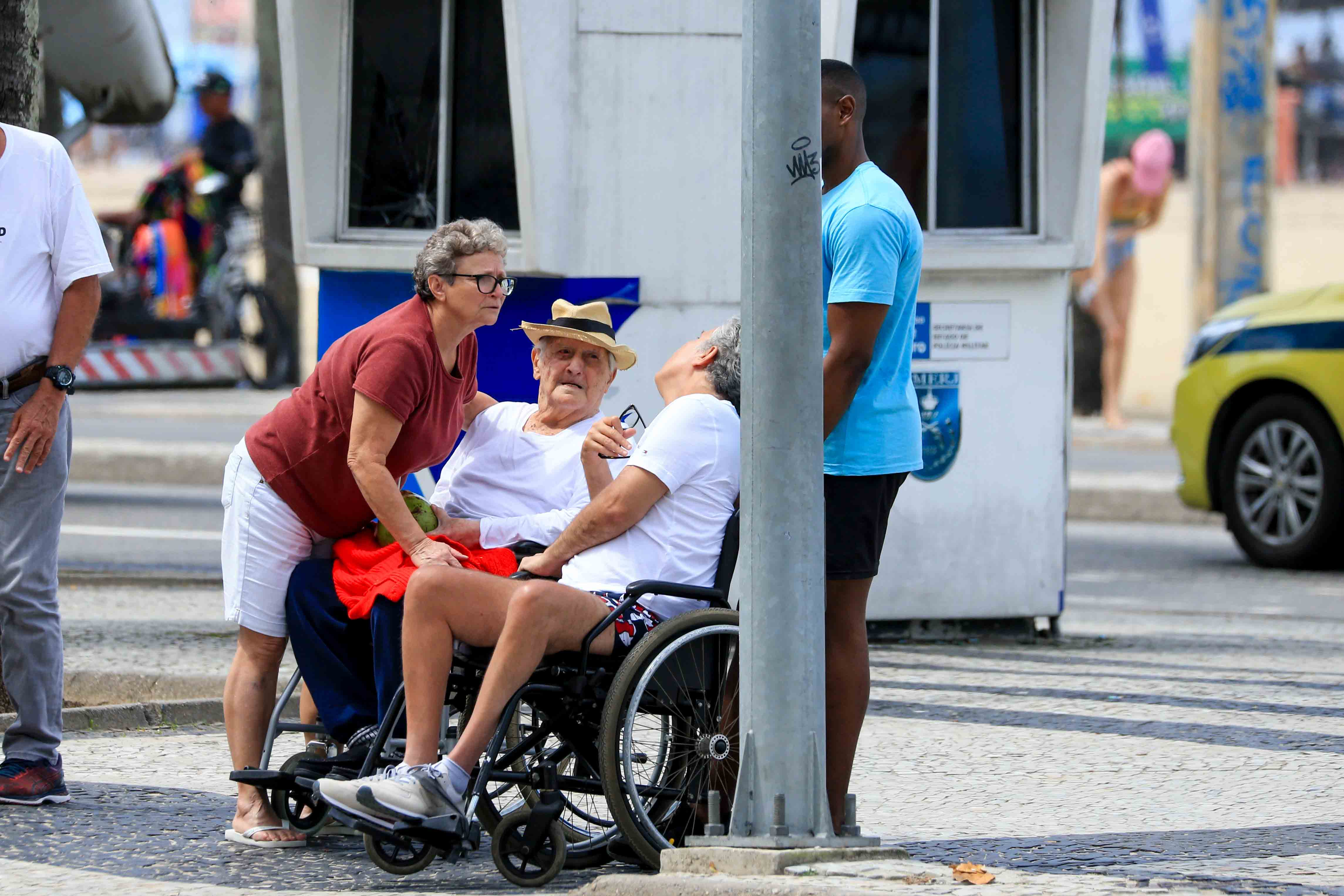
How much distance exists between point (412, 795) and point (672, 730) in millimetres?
634

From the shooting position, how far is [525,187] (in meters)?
7.09

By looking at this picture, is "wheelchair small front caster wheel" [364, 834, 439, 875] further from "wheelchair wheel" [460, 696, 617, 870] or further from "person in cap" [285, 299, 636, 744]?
"person in cap" [285, 299, 636, 744]

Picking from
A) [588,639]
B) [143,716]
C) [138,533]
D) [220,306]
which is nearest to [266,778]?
[588,639]

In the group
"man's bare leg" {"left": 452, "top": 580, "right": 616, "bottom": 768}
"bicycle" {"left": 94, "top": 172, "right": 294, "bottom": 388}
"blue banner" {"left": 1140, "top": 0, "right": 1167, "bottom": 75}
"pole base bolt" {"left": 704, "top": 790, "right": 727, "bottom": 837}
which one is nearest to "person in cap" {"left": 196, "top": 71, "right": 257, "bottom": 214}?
"bicycle" {"left": 94, "top": 172, "right": 294, "bottom": 388}

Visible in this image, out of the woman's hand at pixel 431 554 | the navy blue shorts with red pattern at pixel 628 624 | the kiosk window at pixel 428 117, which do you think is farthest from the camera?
the kiosk window at pixel 428 117

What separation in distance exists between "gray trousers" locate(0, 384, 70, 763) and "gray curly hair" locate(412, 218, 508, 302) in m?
1.03

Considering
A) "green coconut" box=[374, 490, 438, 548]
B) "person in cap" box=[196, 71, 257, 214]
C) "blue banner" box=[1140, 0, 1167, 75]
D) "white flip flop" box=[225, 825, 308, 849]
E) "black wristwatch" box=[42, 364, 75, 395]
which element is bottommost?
"white flip flop" box=[225, 825, 308, 849]

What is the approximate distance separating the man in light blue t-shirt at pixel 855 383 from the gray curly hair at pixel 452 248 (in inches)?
32.3

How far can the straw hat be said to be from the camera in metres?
5.16

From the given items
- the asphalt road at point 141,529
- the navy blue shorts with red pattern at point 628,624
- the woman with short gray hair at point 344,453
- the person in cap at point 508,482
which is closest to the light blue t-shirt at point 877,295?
the navy blue shorts with red pattern at point 628,624

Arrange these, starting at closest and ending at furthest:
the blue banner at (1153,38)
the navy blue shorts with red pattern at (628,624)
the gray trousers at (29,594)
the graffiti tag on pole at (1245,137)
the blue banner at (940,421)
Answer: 1. the navy blue shorts with red pattern at (628,624)
2. the gray trousers at (29,594)
3. the blue banner at (940,421)
4. the graffiti tag on pole at (1245,137)
5. the blue banner at (1153,38)

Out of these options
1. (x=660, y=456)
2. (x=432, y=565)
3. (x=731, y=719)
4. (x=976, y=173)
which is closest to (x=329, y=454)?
(x=432, y=565)

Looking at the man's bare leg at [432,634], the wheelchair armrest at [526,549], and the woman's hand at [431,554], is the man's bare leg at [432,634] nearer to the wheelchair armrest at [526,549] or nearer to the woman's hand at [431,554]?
the woman's hand at [431,554]

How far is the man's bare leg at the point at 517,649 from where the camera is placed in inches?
176
